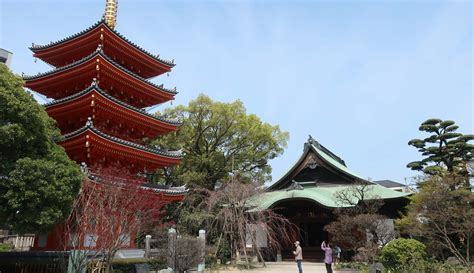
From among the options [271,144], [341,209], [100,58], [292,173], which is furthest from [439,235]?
[271,144]

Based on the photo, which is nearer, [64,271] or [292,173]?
[64,271]

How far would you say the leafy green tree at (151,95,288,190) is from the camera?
104ft

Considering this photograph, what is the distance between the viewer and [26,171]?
11625 mm

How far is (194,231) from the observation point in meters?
25.0

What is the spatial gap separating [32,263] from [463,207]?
16064 mm

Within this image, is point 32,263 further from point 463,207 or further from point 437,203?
point 463,207

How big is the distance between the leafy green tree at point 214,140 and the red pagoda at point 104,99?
365 inches

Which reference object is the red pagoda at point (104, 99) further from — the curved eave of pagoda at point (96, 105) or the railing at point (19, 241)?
the railing at point (19, 241)

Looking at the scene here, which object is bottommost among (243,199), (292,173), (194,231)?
(194,231)

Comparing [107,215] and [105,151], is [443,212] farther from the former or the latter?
[105,151]

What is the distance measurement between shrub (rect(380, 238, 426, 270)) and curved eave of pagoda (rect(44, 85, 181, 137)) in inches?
520

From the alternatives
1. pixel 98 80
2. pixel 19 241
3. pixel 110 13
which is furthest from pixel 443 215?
pixel 19 241

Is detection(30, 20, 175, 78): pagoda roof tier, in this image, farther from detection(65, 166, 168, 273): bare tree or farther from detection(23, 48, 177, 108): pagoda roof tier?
detection(65, 166, 168, 273): bare tree

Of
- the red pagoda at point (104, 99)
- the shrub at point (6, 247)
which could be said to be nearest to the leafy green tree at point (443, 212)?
the red pagoda at point (104, 99)
